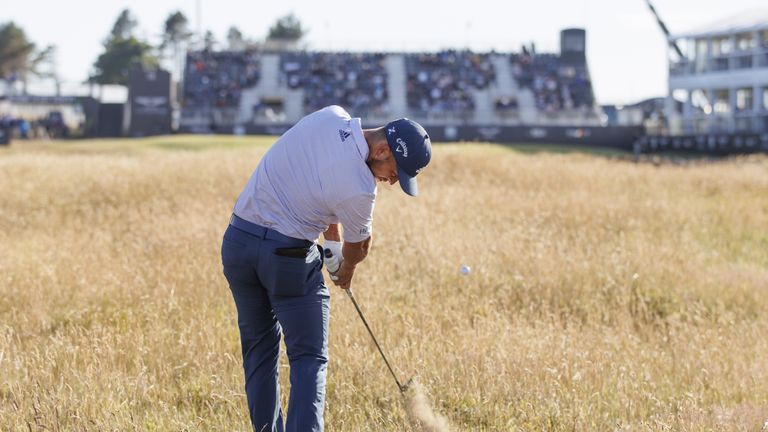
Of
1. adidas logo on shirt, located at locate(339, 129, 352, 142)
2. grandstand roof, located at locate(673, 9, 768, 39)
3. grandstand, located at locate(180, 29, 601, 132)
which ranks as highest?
grandstand roof, located at locate(673, 9, 768, 39)

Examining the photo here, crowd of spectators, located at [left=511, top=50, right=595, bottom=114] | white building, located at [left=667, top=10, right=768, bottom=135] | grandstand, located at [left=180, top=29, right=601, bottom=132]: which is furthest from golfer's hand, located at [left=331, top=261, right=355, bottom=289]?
crowd of spectators, located at [left=511, top=50, right=595, bottom=114]

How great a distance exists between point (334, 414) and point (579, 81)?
55.7m

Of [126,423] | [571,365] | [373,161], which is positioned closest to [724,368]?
[571,365]

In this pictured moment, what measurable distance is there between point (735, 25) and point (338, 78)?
23186 mm

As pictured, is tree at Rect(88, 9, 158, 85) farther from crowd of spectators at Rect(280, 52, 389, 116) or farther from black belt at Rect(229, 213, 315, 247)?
black belt at Rect(229, 213, 315, 247)

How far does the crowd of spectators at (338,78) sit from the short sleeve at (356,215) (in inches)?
1888

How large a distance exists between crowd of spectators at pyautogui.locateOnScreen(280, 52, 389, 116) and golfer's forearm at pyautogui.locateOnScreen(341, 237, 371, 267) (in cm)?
4774

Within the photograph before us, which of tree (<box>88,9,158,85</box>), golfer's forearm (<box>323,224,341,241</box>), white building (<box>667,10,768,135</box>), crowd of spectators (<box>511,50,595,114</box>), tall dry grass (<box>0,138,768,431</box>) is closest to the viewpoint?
golfer's forearm (<box>323,224,341,241</box>)

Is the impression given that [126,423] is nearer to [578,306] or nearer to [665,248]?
[578,306]

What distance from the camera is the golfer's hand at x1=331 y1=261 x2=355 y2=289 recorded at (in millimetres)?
5461

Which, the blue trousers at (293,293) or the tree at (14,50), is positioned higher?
the tree at (14,50)

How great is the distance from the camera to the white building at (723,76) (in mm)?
43656

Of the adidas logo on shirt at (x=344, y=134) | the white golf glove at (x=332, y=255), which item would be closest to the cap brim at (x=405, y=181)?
the adidas logo on shirt at (x=344, y=134)

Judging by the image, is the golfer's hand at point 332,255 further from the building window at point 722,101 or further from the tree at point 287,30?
the tree at point 287,30
